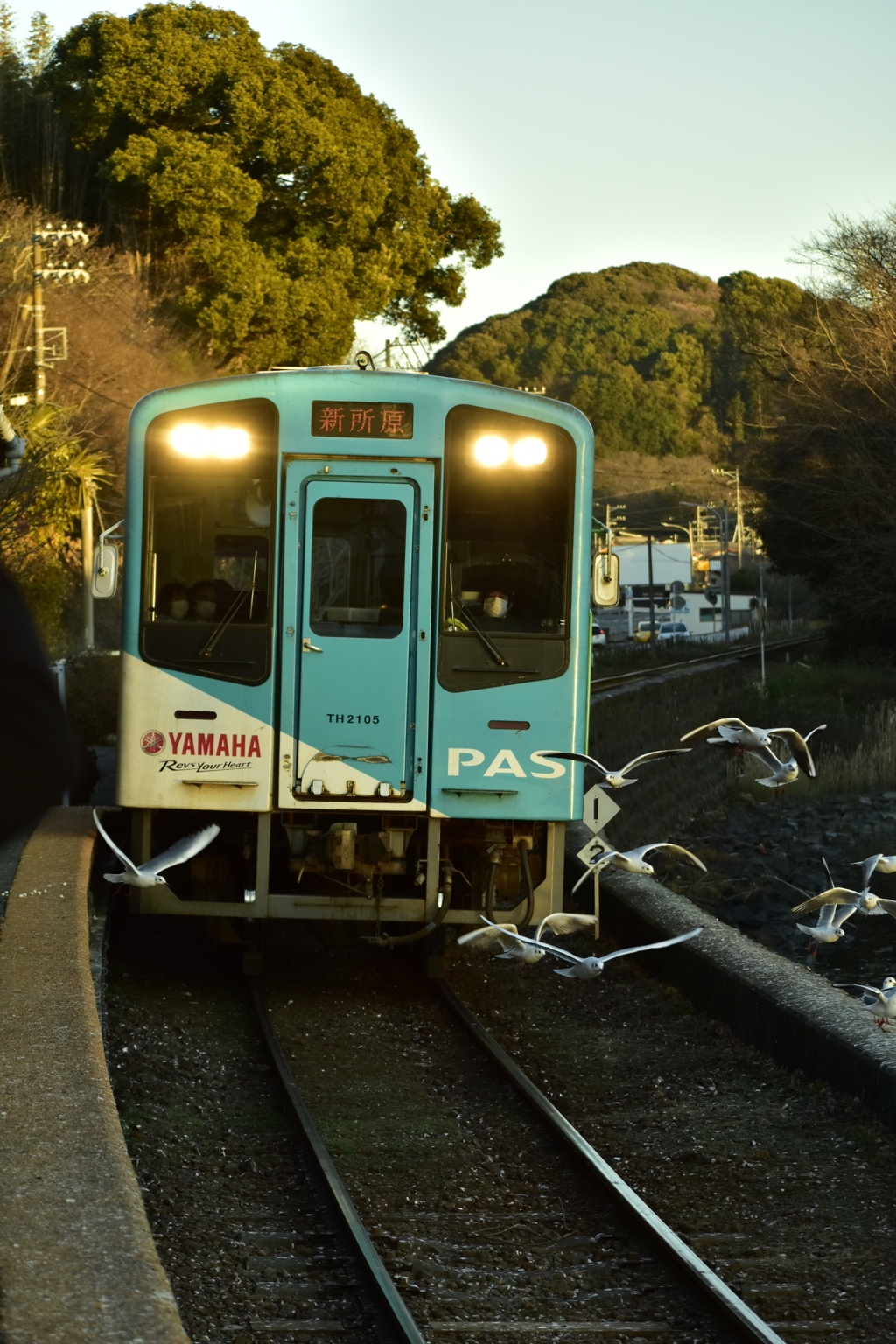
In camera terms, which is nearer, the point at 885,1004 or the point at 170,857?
the point at 885,1004

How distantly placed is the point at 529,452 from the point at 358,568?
1.08m

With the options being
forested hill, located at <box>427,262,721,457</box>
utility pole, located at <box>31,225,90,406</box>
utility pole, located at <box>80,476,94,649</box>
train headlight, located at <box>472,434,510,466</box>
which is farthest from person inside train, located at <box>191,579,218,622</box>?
forested hill, located at <box>427,262,721,457</box>

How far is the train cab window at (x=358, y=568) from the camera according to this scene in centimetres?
785

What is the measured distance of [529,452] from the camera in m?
7.89

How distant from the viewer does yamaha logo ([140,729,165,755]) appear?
7.79 metres

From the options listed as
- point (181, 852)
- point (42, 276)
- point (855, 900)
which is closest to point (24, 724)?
point (181, 852)

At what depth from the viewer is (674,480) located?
385 ft

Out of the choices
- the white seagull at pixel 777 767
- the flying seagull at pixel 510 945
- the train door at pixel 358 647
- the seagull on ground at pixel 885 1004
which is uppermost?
the train door at pixel 358 647

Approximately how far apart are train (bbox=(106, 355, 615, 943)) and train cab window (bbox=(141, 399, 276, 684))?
0.03 feet

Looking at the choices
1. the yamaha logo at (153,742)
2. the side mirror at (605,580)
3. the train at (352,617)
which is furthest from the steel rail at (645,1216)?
the side mirror at (605,580)

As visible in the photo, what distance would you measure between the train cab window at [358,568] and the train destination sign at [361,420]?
0.34 meters

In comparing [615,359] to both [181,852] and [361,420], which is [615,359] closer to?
[361,420]

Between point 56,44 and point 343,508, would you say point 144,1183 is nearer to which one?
point 343,508

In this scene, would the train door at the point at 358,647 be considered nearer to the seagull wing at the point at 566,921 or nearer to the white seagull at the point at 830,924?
the seagull wing at the point at 566,921
